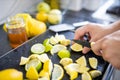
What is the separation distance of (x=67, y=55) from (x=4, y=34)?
0.40 m

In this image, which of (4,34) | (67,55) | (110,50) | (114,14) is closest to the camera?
(110,50)

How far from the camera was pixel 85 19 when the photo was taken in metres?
1.10

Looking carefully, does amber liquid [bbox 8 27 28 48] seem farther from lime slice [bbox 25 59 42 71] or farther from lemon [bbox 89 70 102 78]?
lemon [bbox 89 70 102 78]

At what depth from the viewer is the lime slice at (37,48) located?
0.76 metres

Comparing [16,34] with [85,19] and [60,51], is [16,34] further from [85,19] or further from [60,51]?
[85,19]

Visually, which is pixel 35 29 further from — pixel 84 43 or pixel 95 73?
pixel 95 73

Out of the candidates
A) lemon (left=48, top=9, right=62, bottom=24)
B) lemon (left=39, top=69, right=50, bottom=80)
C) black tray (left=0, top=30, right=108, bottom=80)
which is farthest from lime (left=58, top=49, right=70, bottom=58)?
lemon (left=48, top=9, right=62, bottom=24)

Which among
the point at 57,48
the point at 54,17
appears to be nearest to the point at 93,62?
the point at 57,48

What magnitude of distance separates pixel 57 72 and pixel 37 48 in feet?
0.58

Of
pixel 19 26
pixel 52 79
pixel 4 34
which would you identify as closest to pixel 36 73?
pixel 52 79

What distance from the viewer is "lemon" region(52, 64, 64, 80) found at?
63 centimetres

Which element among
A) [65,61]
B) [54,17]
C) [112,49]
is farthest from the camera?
[54,17]

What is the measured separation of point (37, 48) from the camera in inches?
30.8

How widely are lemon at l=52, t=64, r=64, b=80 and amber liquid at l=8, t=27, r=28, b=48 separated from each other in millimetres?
233
